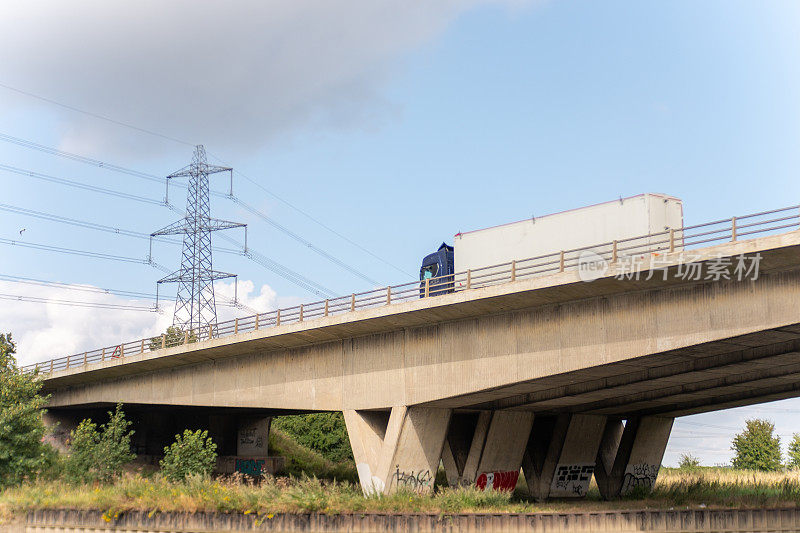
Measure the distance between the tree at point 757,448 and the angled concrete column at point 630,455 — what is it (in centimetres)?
2860

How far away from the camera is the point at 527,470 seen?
4597cm

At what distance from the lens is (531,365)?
31.6m

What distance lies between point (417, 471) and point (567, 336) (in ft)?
30.6

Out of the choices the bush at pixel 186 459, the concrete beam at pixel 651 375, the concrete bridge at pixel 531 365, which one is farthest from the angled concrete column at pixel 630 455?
the bush at pixel 186 459

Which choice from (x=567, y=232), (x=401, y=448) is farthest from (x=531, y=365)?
(x=401, y=448)

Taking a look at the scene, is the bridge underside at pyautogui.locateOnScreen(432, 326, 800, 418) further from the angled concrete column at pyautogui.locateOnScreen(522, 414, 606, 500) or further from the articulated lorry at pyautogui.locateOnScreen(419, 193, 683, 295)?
the articulated lorry at pyautogui.locateOnScreen(419, 193, 683, 295)

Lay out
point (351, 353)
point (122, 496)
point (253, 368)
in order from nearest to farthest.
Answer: point (122, 496), point (351, 353), point (253, 368)

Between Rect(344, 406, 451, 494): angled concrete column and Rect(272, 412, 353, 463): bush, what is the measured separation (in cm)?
3573

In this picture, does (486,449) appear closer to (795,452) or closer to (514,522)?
(514,522)

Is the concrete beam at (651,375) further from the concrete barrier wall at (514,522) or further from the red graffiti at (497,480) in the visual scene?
the concrete barrier wall at (514,522)

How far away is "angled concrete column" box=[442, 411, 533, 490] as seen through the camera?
39.0 metres

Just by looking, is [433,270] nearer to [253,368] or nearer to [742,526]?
[253,368]

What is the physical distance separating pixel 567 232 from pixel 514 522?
11.8 m

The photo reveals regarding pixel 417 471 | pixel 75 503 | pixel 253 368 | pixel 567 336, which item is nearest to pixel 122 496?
pixel 75 503
